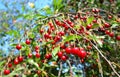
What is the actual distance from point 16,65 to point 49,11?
1.79 ft

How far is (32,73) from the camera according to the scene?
2197mm

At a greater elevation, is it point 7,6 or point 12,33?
point 12,33

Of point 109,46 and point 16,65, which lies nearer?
point 16,65

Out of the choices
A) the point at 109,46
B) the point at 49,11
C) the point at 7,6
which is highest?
the point at 49,11

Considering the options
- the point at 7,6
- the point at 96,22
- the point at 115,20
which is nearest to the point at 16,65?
the point at 96,22

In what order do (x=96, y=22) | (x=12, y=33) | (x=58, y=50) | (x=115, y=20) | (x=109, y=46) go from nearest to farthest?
1. (x=58, y=50)
2. (x=12, y=33)
3. (x=96, y=22)
4. (x=115, y=20)
5. (x=109, y=46)

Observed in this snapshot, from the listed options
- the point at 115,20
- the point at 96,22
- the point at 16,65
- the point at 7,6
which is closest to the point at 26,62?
the point at 16,65

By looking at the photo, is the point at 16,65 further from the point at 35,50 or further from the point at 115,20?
the point at 115,20

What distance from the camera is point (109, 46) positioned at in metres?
3.10

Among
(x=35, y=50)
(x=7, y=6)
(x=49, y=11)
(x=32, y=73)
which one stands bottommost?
(x=7, y=6)

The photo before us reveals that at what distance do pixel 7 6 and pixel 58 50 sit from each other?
1051 centimetres

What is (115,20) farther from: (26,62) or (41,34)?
(26,62)

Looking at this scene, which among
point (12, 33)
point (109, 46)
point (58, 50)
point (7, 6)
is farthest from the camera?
point (7, 6)

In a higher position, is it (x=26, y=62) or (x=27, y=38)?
(x=27, y=38)
